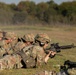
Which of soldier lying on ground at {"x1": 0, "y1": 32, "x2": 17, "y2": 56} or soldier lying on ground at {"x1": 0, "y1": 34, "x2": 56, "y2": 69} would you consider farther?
soldier lying on ground at {"x1": 0, "y1": 32, "x2": 17, "y2": 56}

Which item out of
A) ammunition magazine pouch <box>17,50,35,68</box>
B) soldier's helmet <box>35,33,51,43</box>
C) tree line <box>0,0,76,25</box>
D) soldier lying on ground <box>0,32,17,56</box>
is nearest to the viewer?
ammunition magazine pouch <box>17,50,35,68</box>

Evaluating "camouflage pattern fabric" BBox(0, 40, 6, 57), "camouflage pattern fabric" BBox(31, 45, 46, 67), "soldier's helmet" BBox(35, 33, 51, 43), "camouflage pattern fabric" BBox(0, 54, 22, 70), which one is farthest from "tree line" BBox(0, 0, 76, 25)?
"camouflage pattern fabric" BBox(0, 54, 22, 70)

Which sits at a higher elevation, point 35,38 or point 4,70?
→ point 35,38

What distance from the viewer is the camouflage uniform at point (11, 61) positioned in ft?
38.5

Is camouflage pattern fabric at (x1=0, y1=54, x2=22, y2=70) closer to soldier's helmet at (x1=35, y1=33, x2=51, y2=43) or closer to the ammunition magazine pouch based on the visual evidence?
the ammunition magazine pouch

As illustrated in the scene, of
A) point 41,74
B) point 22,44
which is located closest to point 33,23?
point 22,44

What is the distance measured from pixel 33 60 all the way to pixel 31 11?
54762mm

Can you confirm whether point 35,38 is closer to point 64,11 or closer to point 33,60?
point 33,60

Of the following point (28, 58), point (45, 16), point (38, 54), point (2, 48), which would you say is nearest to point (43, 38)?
point (38, 54)

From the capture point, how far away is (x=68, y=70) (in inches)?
293

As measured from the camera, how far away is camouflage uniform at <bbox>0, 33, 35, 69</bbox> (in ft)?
38.5

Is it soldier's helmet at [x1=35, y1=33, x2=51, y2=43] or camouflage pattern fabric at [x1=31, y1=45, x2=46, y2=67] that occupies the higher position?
soldier's helmet at [x1=35, y1=33, x2=51, y2=43]

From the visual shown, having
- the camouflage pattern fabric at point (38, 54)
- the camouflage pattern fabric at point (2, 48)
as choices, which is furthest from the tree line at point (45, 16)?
the camouflage pattern fabric at point (38, 54)

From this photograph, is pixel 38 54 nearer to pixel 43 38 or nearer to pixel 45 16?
pixel 43 38
